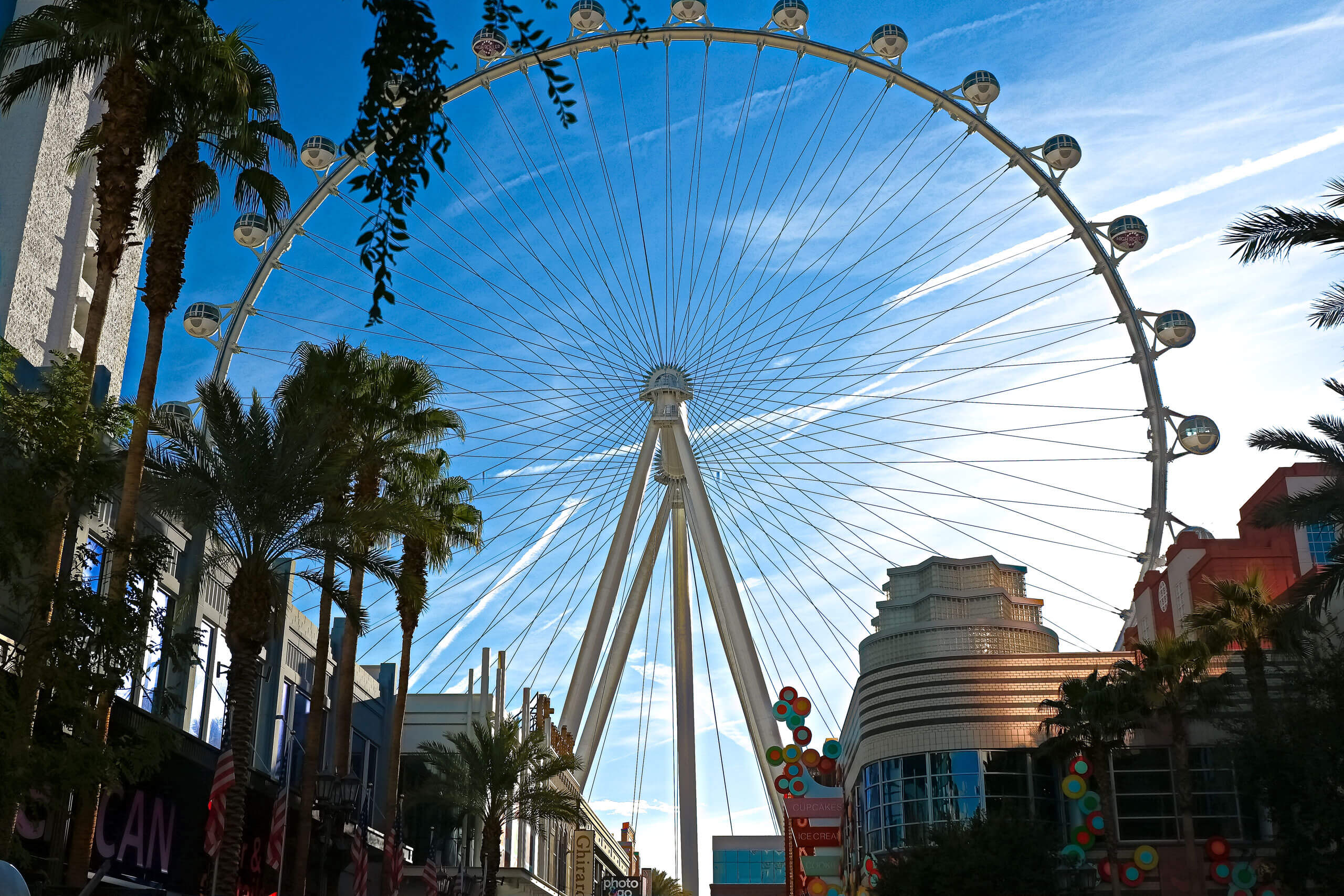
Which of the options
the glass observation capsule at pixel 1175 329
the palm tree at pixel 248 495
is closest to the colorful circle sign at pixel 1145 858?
the glass observation capsule at pixel 1175 329

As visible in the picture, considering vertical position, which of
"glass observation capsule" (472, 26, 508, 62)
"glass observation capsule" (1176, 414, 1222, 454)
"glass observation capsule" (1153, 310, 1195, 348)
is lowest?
"glass observation capsule" (1176, 414, 1222, 454)

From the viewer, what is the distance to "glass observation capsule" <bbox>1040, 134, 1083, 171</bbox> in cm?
4725

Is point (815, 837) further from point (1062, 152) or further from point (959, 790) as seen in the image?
point (1062, 152)

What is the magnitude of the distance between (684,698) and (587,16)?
22202mm

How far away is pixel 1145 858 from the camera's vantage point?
1885 inches

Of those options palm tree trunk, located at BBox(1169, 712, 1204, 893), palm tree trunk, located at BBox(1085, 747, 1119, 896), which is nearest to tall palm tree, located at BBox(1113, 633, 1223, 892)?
palm tree trunk, located at BBox(1169, 712, 1204, 893)

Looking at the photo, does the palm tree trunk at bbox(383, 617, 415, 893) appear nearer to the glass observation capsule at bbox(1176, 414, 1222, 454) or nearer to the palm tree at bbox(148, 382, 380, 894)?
the palm tree at bbox(148, 382, 380, 894)

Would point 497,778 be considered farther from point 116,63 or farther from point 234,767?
point 116,63

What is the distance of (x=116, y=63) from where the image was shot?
21.1 m

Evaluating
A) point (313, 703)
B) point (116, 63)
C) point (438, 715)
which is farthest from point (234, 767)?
point (438, 715)

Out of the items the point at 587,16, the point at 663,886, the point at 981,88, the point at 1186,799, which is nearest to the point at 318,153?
the point at 587,16

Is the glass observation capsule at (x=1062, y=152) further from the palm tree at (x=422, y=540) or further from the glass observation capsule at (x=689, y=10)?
the palm tree at (x=422, y=540)

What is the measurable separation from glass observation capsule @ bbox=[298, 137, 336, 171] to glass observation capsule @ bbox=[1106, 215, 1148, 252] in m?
26.1

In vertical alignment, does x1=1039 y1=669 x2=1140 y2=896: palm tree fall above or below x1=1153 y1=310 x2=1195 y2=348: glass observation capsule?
below
